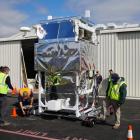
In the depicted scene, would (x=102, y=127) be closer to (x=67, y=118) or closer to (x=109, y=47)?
(x=67, y=118)

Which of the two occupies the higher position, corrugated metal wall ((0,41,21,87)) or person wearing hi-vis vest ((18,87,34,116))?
corrugated metal wall ((0,41,21,87))

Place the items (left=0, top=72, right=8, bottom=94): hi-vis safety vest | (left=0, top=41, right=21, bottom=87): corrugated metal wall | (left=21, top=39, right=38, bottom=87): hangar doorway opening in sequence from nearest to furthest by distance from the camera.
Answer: (left=0, top=72, right=8, bottom=94): hi-vis safety vest, (left=21, top=39, right=38, bottom=87): hangar doorway opening, (left=0, top=41, right=21, bottom=87): corrugated metal wall

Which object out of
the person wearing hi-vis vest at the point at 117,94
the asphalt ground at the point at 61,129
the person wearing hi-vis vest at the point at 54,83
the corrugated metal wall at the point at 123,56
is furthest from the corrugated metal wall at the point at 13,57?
the person wearing hi-vis vest at the point at 117,94

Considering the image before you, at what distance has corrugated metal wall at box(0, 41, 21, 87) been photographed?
85.5 ft

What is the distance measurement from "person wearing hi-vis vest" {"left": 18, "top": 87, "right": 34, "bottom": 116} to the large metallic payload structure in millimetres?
585

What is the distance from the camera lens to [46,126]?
39.2 ft

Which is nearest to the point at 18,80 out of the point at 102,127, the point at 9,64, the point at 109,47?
the point at 9,64

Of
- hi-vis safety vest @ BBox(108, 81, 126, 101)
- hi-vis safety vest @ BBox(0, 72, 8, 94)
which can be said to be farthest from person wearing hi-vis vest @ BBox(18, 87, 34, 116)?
hi-vis safety vest @ BBox(108, 81, 126, 101)

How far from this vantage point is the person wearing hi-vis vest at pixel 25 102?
13977 mm

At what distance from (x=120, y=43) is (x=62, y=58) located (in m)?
8.71

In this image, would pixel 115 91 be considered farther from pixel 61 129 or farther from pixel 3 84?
pixel 3 84

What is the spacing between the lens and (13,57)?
26.4m

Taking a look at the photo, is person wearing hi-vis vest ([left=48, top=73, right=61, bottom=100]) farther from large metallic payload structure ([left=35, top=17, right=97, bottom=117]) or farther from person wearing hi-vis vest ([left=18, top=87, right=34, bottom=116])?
person wearing hi-vis vest ([left=18, top=87, right=34, bottom=116])

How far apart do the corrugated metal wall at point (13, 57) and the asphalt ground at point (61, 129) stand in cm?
1251
